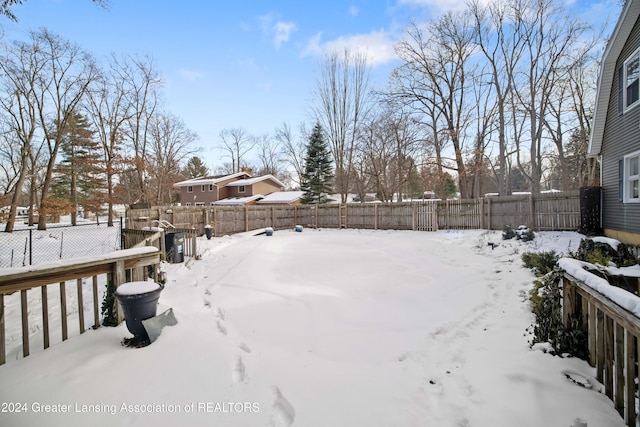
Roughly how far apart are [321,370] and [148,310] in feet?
6.11

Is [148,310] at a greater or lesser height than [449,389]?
greater

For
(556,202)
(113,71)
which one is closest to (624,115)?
(556,202)

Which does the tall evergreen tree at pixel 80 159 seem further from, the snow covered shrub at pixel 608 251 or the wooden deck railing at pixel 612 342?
the snow covered shrub at pixel 608 251

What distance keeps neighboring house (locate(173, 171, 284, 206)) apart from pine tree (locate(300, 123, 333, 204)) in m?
6.12

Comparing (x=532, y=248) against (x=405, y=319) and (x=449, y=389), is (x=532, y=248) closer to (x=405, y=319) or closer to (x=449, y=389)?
(x=405, y=319)

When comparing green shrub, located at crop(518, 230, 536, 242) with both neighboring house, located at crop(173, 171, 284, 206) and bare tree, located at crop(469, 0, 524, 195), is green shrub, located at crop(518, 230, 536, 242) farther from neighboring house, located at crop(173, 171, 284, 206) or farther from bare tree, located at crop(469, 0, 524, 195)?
neighboring house, located at crop(173, 171, 284, 206)

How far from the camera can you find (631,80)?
7625 mm

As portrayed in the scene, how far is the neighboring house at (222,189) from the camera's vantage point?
28.5m

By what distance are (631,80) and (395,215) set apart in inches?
370

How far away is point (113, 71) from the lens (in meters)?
19.8

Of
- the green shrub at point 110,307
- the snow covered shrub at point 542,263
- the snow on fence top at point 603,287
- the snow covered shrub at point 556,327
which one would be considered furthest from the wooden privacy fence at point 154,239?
the snow covered shrub at point 542,263

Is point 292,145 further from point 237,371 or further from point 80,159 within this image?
point 237,371

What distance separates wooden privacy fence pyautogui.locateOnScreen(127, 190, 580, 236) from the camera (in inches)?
427

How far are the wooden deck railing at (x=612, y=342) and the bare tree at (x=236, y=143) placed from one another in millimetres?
41409
